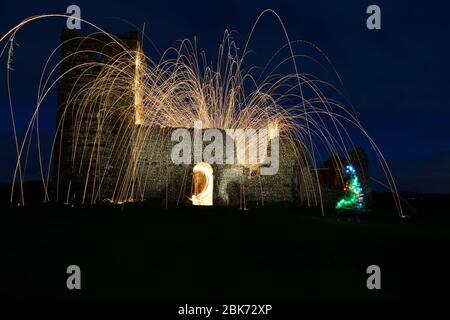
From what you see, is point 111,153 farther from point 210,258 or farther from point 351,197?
point 210,258

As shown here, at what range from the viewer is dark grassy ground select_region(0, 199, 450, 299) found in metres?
5.92

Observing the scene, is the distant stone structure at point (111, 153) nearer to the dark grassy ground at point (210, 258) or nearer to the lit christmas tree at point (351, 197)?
the lit christmas tree at point (351, 197)

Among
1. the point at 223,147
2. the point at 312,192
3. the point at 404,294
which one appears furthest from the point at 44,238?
the point at 312,192

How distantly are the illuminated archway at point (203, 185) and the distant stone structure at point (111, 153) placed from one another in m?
0.79

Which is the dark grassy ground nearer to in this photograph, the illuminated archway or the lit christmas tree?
the lit christmas tree

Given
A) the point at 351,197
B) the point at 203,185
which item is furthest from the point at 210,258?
the point at 203,185

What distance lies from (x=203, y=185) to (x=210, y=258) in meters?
14.1

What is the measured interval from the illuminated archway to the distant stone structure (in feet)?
2.61

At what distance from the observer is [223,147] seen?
19.9 meters

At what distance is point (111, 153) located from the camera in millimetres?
20562

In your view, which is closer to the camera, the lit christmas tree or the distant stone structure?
→ the lit christmas tree

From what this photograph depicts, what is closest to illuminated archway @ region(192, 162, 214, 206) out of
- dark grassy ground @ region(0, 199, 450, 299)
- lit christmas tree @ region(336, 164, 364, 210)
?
lit christmas tree @ region(336, 164, 364, 210)
